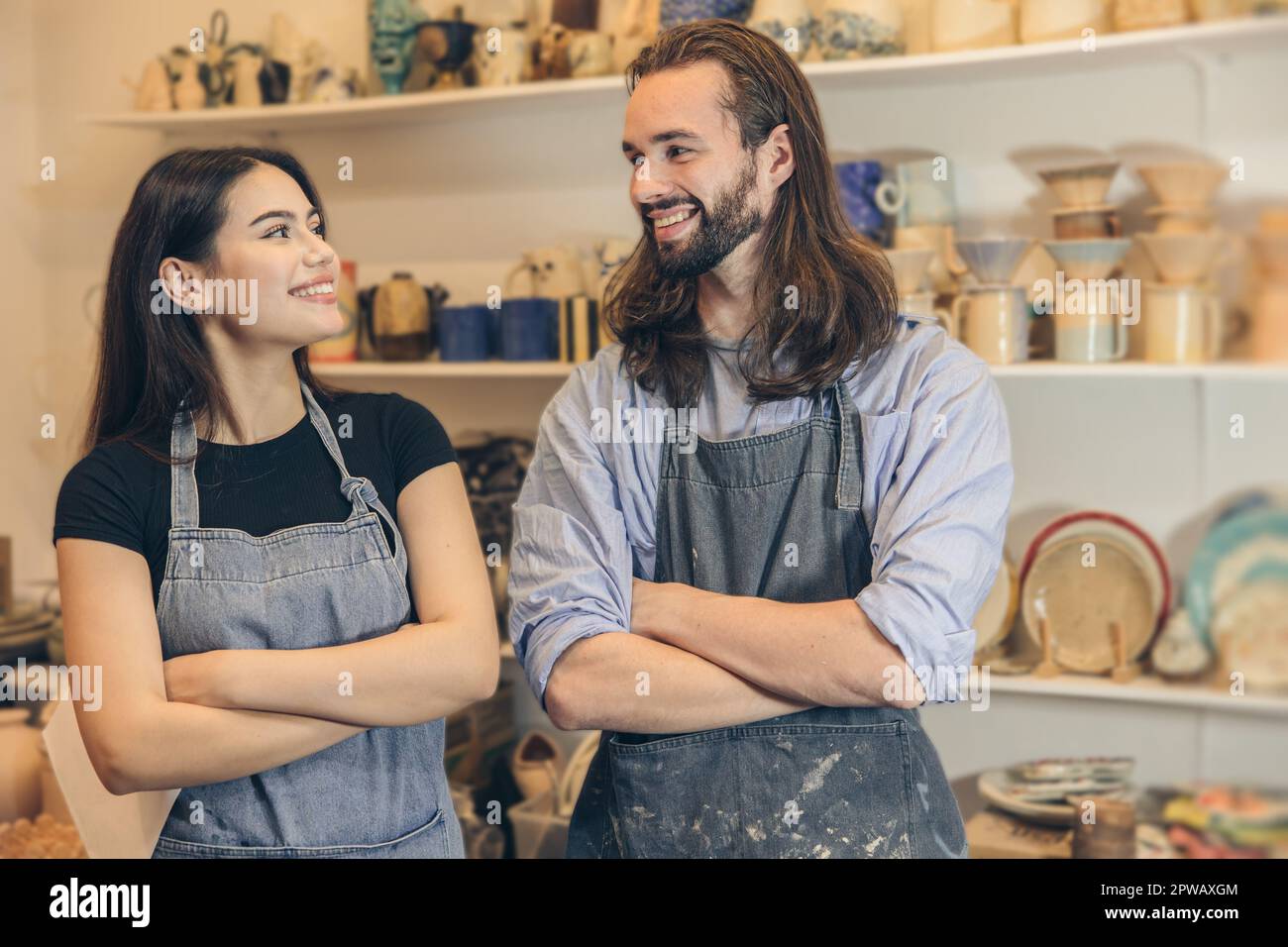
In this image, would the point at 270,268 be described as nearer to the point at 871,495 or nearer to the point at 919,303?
the point at 871,495

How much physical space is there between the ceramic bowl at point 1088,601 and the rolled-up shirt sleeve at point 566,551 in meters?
1.06

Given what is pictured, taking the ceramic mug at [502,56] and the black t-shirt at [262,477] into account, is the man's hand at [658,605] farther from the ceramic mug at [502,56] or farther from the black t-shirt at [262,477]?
the ceramic mug at [502,56]

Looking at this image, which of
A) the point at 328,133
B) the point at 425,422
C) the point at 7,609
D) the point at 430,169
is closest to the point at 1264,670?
the point at 425,422

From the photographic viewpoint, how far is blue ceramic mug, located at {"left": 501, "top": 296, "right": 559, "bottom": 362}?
2.37m

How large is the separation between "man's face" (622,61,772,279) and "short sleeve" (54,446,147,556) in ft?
2.09

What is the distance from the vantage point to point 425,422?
1.45 meters

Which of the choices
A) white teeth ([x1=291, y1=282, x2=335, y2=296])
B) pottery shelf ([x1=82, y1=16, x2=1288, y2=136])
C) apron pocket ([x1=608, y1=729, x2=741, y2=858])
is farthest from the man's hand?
pottery shelf ([x1=82, y1=16, x2=1288, y2=136])

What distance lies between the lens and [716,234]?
1405 mm

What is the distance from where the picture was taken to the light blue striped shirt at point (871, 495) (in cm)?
127

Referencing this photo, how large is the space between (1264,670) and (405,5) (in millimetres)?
1999

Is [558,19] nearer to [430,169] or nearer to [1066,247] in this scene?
[430,169]

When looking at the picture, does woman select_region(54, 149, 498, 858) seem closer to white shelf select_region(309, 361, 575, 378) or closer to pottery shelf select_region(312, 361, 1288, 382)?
pottery shelf select_region(312, 361, 1288, 382)

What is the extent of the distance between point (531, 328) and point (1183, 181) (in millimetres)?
1172

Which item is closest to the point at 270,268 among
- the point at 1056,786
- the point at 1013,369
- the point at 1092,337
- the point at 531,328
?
the point at 531,328
